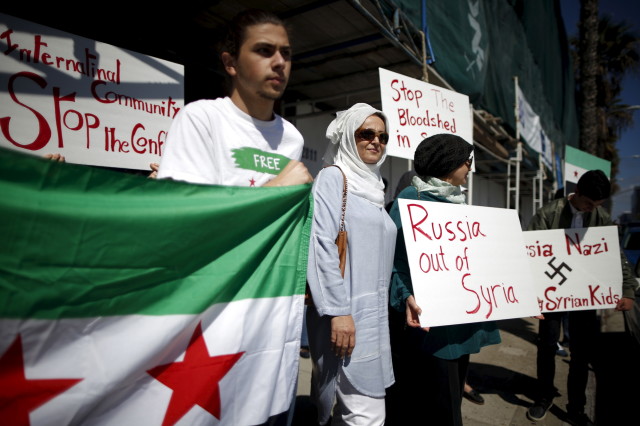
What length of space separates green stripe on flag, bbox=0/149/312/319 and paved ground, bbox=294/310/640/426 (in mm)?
1291

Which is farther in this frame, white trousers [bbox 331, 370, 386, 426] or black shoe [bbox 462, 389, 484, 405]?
black shoe [bbox 462, 389, 484, 405]

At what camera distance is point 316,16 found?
355cm

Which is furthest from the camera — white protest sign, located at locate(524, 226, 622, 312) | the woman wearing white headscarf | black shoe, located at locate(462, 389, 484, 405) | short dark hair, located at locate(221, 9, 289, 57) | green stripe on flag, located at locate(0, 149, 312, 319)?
black shoe, located at locate(462, 389, 484, 405)

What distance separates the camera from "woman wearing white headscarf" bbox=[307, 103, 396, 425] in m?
1.48

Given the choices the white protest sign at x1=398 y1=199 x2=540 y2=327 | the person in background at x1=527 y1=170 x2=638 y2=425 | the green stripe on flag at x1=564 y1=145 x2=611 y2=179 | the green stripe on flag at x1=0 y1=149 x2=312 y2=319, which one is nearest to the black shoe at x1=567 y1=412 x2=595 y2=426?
the person in background at x1=527 y1=170 x2=638 y2=425

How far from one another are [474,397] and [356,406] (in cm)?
196

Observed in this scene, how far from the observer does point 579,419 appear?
2.59m

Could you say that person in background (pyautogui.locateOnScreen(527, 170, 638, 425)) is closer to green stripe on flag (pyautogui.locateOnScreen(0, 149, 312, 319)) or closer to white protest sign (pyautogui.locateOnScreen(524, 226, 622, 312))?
white protest sign (pyautogui.locateOnScreen(524, 226, 622, 312))

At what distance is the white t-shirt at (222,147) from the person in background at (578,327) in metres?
2.36

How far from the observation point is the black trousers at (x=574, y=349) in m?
2.58

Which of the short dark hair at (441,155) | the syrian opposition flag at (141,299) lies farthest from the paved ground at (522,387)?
the short dark hair at (441,155)

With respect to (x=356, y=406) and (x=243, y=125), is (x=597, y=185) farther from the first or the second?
(x=243, y=125)

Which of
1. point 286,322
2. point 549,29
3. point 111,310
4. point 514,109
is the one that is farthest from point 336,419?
point 549,29

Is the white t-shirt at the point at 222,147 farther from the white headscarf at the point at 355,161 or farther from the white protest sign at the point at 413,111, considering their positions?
the white protest sign at the point at 413,111
